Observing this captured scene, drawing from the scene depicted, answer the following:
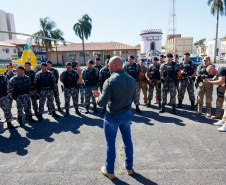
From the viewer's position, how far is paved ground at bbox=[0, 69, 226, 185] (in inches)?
117

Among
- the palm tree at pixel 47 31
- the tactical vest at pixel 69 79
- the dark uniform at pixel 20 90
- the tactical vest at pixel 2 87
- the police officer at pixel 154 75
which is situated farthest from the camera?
the palm tree at pixel 47 31

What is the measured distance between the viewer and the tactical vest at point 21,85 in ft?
17.2

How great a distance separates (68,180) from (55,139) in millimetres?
1765

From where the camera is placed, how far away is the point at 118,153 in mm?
3709

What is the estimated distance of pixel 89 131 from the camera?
4.89 meters

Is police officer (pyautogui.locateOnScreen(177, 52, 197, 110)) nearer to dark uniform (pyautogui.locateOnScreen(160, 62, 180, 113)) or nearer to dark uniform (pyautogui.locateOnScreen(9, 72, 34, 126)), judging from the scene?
dark uniform (pyautogui.locateOnScreen(160, 62, 180, 113))

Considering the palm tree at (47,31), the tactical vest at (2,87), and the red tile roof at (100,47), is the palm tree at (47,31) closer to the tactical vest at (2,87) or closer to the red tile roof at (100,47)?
the red tile roof at (100,47)

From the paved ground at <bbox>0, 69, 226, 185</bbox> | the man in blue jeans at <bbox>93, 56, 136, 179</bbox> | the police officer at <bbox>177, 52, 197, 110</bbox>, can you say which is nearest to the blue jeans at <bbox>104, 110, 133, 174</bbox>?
the man in blue jeans at <bbox>93, 56, 136, 179</bbox>

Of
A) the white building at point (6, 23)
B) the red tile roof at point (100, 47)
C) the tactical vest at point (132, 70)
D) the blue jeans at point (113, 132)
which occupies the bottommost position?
the blue jeans at point (113, 132)

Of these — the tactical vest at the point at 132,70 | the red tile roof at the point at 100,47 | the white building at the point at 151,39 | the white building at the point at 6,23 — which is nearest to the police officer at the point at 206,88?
the tactical vest at the point at 132,70

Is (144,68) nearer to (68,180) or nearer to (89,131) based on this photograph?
(89,131)

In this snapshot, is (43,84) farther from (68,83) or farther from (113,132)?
(113,132)

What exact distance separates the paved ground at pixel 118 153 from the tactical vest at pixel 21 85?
44.3 inches

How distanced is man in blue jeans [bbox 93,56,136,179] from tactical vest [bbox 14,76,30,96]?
12.0 ft
